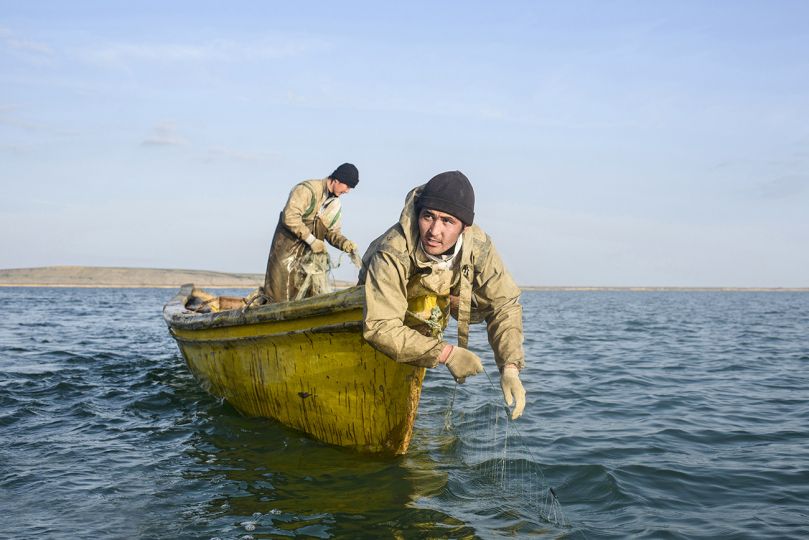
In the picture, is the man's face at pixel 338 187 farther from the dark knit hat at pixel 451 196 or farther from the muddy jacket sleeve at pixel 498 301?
the dark knit hat at pixel 451 196

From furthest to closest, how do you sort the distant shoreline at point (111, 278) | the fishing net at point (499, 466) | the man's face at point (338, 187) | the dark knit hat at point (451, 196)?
the distant shoreline at point (111, 278)
the man's face at point (338, 187)
the fishing net at point (499, 466)
the dark knit hat at point (451, 196)

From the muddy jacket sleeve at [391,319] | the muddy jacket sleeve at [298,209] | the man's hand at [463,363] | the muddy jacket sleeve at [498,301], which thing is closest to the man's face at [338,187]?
the muddy jacket sleeve at [298,209]

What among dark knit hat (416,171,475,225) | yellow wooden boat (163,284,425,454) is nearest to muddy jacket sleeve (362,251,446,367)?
dark knit hat (416,171,475,225)

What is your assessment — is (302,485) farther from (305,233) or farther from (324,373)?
(305,233)

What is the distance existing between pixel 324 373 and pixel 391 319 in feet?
6.33

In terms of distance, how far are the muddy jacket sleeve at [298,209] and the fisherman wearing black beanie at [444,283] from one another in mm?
2990

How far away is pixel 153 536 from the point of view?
4660 millimetres

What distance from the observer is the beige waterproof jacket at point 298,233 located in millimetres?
8203

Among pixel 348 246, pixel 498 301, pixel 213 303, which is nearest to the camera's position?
pixel 498 301

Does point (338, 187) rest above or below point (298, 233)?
above

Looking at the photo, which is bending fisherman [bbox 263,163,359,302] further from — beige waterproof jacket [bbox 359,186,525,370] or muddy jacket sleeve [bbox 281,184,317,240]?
beige waterproof jacket [bbox 359,186,525,370]

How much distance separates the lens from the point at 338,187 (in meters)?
8.23

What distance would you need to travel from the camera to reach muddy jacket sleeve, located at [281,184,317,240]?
26.7 ft

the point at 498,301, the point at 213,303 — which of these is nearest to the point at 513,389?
the point at 498,301
